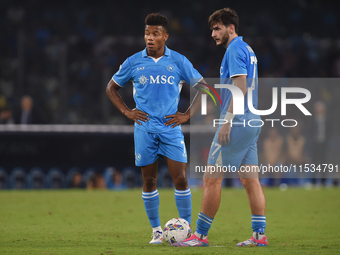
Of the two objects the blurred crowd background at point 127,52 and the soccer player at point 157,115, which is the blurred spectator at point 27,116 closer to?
the blurred crowd background at point 127,52

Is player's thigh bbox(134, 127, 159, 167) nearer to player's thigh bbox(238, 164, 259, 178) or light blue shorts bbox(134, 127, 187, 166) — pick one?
light blue shorts bbox(134, 127, 187, 166)

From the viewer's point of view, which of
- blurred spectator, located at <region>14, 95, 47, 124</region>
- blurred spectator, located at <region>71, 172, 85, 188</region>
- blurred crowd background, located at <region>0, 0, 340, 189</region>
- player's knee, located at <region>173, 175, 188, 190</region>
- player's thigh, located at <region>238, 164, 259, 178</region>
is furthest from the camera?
blurred crowd background, located at <region>0, 0, 340, 189</region>

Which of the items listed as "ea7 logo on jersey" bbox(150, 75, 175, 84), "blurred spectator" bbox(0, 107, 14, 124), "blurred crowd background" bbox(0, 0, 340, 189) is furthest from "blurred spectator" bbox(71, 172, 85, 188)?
"ea7 logo on jersey" bbox(150, 75, 175, 84)

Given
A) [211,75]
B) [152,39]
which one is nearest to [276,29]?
[211,75]

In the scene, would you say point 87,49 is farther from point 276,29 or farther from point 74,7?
point 276,29

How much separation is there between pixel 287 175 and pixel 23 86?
857cm

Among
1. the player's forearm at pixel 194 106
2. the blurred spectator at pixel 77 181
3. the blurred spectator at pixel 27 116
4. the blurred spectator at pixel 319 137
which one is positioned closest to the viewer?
the player's forearm at pixel 194 106

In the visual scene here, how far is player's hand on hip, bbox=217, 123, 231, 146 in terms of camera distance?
16.2 ft

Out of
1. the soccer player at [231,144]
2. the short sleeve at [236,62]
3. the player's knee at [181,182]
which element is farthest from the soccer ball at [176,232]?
the short sleeve at [236,62]

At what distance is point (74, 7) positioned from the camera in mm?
19109

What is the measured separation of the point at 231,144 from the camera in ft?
16.5

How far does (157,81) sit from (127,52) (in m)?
12.5

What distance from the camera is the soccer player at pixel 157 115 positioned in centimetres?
547

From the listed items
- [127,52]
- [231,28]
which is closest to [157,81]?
[231,28]
